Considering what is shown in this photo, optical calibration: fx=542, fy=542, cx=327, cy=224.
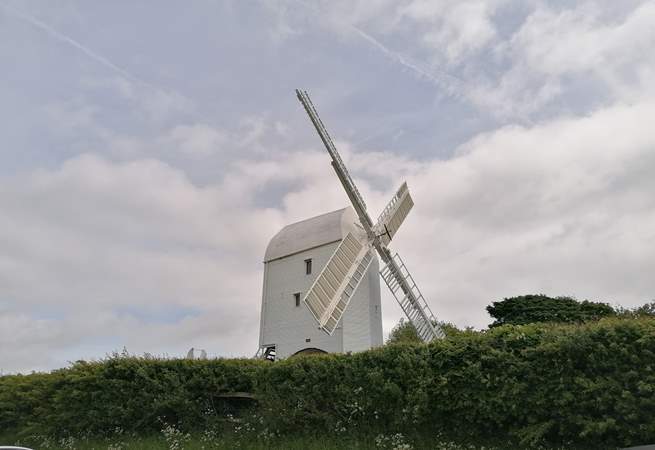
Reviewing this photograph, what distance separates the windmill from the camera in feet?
68.9

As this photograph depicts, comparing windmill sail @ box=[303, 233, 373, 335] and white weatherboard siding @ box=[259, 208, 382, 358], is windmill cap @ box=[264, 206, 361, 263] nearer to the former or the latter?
white weatherboard siding @ box=[259, 208, 382, 358]

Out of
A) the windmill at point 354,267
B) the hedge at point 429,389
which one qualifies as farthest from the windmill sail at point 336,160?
the hedge at point 429,389

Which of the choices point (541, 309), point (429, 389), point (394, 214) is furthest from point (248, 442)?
point (541, 309)

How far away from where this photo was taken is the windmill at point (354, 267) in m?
21.0

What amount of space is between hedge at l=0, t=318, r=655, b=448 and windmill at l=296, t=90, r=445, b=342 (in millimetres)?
9266

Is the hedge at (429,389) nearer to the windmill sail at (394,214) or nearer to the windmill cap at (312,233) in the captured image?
the windmill cap at (312,233)

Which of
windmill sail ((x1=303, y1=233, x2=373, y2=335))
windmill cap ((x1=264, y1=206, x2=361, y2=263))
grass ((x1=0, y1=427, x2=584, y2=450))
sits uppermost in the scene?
windmill cap ((x1=264, y1=206, x2=361, y2=263))

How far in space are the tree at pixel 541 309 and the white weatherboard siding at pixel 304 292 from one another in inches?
289

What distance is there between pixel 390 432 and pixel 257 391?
9.41ft

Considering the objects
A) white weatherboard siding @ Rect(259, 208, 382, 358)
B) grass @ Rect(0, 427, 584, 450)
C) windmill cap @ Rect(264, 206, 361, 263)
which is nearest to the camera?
grass @ Rect(0, 427, 584, 450)

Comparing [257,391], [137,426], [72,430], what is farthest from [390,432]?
[72,430]

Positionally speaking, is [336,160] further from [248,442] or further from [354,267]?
[248,442]

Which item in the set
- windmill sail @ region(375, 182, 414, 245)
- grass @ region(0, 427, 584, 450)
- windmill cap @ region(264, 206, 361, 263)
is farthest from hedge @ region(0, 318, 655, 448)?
windmill sail @ region(375, 182, 414, 245)

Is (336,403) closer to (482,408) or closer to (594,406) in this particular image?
(482,408)
